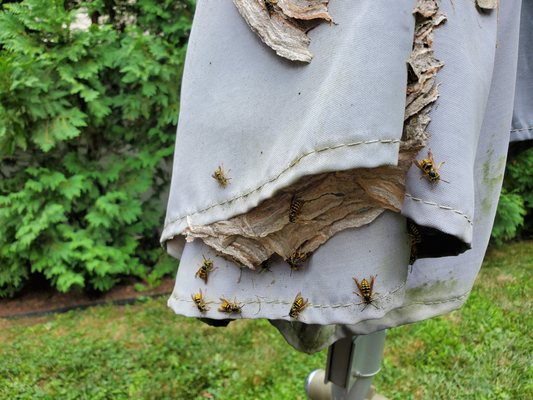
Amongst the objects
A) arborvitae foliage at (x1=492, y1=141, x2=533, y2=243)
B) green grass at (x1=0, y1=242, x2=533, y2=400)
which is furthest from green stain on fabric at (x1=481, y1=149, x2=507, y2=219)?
arborvitae foliage at (x1=492, y1=141, x2=533, y2=243)

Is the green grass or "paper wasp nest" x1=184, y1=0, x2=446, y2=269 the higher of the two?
"paper wasp nest" x1=184, y1=0, x2=446, y2=269

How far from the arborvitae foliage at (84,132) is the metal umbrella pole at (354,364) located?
123 inches

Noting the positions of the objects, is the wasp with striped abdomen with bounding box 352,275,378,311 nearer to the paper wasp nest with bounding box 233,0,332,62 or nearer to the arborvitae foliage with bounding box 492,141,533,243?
the paper wasp nest with bounding box 233,0,332,62

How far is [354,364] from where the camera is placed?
1451 millimetres

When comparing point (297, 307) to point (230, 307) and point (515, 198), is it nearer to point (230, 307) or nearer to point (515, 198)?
point (230, 307)

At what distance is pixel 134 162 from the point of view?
14.9ft

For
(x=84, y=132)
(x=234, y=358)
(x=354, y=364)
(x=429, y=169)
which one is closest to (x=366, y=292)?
(x=429, y=169)

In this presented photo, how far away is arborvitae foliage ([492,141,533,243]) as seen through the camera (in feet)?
15.9

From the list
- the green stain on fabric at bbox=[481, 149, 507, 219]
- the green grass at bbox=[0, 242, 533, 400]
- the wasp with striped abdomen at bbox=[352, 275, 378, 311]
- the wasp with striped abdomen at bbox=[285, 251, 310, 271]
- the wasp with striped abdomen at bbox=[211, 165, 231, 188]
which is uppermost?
the wasp with striped abdomen at bbox=[211, 165, 231, 188]

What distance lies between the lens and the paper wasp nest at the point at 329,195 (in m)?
0.85

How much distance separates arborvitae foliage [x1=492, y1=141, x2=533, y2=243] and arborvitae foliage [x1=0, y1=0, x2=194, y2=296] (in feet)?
10.2

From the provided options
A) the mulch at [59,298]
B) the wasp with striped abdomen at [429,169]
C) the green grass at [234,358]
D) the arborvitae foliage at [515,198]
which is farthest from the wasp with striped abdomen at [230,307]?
the arborvitae foliage at [515,198]

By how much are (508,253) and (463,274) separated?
4.74 metres

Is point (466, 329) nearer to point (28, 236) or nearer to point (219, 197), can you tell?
point (219, 197)
